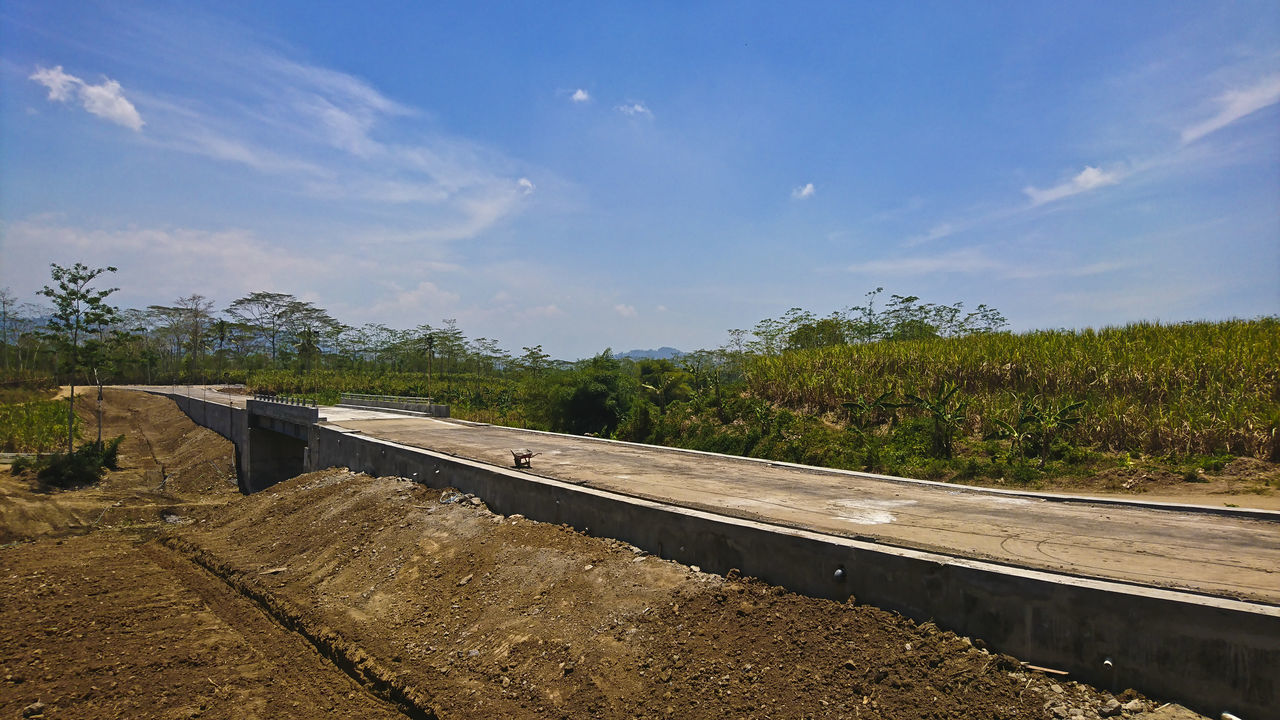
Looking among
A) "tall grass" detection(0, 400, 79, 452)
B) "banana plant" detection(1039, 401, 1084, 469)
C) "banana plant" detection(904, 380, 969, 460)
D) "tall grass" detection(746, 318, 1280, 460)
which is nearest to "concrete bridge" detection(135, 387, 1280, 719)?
"banana plant" detection(904, 380, 969, 460)

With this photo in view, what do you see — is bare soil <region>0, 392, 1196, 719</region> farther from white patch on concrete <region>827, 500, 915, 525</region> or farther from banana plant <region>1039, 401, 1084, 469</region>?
banana plant <region>1039, 401, 1084, 469</region>

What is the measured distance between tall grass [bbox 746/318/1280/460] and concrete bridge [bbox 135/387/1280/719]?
508 cm

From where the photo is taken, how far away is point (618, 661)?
6.06m

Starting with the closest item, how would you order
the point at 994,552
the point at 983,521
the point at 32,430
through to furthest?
the point at 994,552 → the point at 983,521 → the point at 32,430

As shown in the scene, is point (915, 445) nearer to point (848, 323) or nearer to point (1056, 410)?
point (1056, 410)

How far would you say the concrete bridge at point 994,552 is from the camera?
13.6 ft

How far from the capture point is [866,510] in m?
7.92

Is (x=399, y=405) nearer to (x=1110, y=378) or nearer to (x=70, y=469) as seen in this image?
(x=70, y=469)

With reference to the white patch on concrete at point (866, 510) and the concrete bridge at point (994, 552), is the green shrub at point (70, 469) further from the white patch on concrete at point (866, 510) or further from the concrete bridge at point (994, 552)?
the white patch on concrete at point (866, 510)

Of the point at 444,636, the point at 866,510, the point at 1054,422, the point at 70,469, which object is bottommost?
the point at 70,469

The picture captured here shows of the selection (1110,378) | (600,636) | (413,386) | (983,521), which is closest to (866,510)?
(983,521)

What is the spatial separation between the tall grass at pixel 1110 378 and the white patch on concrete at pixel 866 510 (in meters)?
6.69

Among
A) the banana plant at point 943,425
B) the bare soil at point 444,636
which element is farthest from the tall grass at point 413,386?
the banana plant at point 943,425

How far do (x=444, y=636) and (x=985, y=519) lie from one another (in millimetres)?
6687
